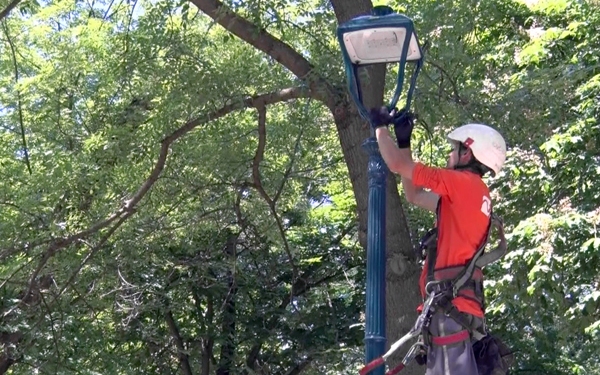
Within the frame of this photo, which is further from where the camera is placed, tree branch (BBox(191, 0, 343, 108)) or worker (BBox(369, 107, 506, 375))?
tree branch (BBox(191, 0, 343, 108))

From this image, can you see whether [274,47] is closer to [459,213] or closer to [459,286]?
[459,213]

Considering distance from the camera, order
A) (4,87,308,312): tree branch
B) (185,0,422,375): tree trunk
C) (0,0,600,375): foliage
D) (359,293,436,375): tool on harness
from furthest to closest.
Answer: (0,0,600,375): foliage
(4,87,308,312): tree branch
(185,0,422,375): tree trunk
(359,293,436,375): tool on harness

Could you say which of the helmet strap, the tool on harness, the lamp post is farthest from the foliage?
the tool on harness

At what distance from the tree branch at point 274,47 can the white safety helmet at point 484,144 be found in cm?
195

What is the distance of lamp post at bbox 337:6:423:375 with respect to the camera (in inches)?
166

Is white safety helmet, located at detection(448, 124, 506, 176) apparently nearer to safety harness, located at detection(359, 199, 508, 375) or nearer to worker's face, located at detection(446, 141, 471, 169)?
worker's face, located at detection(446, 141, 471, 169)

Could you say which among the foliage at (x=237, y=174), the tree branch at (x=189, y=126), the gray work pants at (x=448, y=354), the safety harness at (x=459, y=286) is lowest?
the gray work pants at (x=448, y=354)

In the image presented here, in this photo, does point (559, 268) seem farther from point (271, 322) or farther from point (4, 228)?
point (271, 322)

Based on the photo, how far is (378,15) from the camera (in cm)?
470

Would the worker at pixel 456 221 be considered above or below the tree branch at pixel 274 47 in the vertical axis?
below

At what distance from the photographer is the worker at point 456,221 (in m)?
4.14

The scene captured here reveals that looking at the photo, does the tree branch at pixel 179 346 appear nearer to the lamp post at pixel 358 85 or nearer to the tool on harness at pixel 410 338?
the lamp post at pixel 358 85

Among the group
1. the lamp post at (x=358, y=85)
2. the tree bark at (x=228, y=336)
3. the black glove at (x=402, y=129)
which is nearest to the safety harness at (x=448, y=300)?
the lamp post at (x=358, y=85)

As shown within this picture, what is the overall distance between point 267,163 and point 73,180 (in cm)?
245
